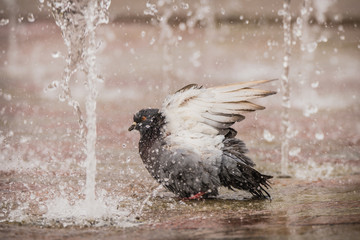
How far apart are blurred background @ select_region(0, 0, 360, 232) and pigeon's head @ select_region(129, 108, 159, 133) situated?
1.75 feet

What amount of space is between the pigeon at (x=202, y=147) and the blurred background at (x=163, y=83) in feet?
1.49

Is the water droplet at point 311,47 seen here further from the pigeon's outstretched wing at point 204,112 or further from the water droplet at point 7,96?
the pigeon's outstretched wing at point 204,112

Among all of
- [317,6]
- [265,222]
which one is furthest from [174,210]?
[317,6]

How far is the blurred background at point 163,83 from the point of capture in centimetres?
566

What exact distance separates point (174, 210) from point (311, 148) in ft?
11.1

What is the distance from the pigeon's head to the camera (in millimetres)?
4449

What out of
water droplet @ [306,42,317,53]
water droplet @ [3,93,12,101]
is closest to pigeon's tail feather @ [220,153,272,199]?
water droplet @ [3,93,12,101]

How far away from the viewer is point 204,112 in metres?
4.26

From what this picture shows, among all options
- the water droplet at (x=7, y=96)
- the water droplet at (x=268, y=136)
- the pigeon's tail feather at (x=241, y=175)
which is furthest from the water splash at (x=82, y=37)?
the water droplet at (x=7, y=96)

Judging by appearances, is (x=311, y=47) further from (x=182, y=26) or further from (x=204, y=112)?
(x=204, y=112)

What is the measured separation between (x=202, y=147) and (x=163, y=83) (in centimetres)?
635

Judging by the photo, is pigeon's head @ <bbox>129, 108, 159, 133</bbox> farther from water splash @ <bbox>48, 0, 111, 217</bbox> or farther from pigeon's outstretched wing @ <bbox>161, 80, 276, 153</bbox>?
water splash @ <bbox>48, 0, 111, 217</bbox>

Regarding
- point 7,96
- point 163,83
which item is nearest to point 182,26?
point 163,83

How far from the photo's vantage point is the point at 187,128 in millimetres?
4305
